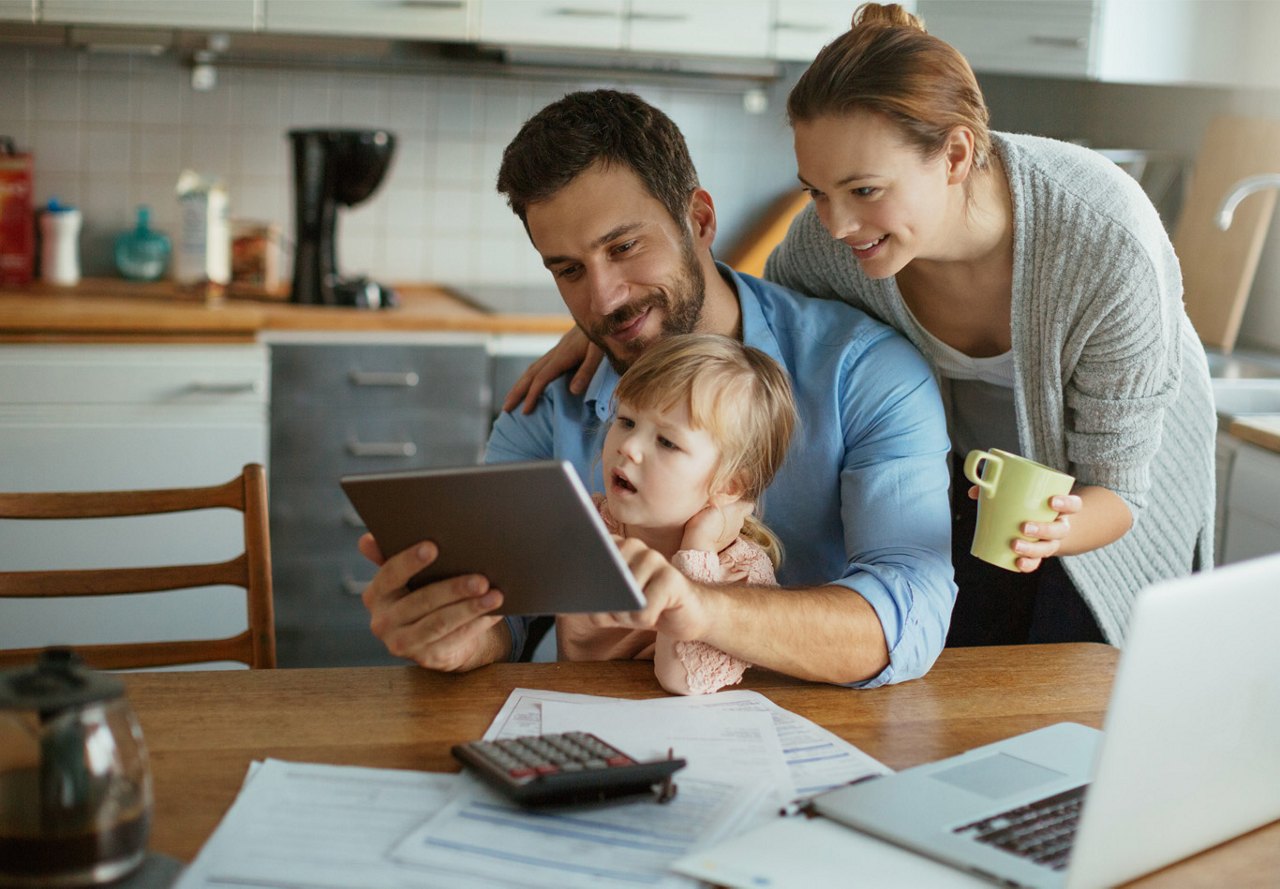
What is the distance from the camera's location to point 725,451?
4.92 feet

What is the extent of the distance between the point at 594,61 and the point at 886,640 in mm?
2397

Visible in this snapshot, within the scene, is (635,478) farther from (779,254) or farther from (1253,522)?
(1253,522)

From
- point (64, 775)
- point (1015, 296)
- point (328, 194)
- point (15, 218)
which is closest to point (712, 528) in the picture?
point (1015, 296)

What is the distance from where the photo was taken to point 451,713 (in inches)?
Answer: 50.4

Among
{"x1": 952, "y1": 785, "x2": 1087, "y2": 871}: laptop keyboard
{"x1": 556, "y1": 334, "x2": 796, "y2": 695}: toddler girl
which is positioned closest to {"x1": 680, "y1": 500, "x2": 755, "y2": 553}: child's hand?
{"x1": 556, "y1": 334, "x2": 796, "y2": 695}: toddler girl

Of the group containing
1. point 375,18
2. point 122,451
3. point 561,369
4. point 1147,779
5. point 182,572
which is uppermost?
point 375,18

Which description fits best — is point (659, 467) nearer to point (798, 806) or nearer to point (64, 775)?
point (798, 806)

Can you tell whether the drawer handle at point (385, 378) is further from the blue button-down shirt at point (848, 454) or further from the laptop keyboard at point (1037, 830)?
the laptop keyboard at point (1037, 830)

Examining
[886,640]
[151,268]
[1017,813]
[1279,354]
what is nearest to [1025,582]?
[886,640]

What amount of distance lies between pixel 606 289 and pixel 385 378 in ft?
4.74

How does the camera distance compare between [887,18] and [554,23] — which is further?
[554,23]

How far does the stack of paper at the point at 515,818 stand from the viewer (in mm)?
971

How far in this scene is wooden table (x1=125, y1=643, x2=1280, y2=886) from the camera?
3.56 ft

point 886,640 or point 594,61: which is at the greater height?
point 594,61
